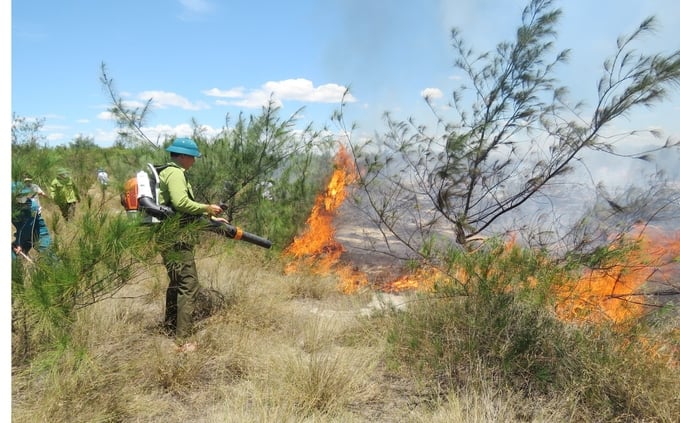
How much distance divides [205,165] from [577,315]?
561 cm

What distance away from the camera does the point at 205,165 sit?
7145 mm

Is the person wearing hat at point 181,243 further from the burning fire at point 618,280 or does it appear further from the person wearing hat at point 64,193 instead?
the burning fire at point 618,280

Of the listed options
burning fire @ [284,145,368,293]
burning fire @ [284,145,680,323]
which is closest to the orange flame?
burning fire @ [284,145,680,323]

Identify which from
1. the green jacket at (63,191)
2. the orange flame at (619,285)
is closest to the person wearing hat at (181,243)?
the green jacket at (63,191)

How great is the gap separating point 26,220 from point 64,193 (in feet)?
1.01

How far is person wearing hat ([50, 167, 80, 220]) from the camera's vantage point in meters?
2.80

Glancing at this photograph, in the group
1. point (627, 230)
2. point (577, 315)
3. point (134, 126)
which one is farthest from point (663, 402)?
point (134, 126)

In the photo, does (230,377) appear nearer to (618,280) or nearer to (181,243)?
(181,243)

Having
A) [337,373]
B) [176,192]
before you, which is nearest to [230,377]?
[337,373]

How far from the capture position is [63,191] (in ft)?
9.59

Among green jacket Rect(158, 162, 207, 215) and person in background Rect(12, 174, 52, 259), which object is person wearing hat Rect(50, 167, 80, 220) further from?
green jacket Rect(158, 162, 207, 215)

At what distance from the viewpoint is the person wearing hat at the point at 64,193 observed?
280 cm

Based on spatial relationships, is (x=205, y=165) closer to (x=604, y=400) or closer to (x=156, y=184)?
(x=156, y=184)

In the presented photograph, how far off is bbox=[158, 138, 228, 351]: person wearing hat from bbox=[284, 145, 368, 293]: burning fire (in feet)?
9.41
